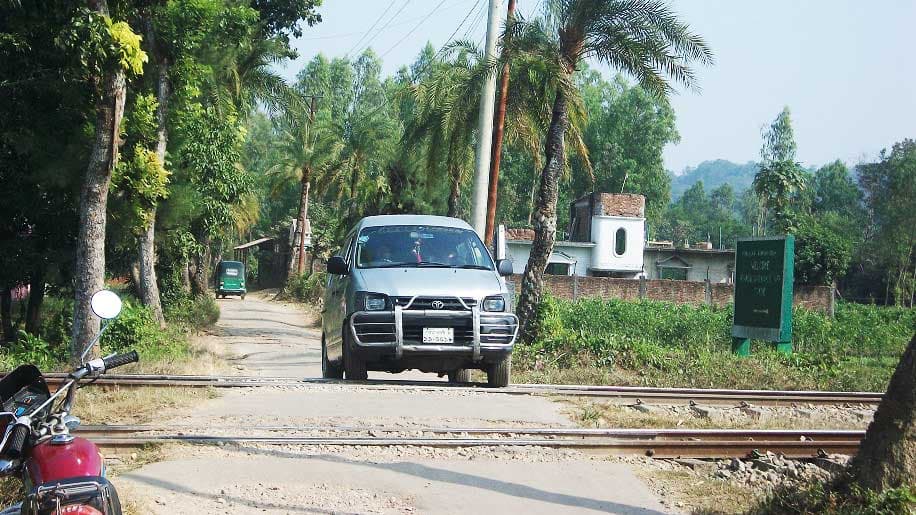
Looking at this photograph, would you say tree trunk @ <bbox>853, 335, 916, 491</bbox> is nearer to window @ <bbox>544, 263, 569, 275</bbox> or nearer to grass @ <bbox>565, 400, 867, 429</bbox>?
grass @ <bbox>565, 400, 867, 429</bbox>

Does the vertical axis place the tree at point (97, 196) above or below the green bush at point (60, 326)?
above

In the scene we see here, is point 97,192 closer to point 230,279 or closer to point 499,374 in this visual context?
point 499,374

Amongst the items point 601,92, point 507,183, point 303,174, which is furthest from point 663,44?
point 601,92

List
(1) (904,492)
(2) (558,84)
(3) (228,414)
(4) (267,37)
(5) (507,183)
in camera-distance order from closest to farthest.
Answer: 1. (1) (904,492)
2. (3) (228,414)
3. (2) (558,84)
4. (4) (267,37)
5. (5) (507,183)

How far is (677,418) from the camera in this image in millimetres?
12234

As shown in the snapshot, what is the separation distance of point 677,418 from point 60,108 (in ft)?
46.8

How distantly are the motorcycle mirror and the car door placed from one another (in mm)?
7238

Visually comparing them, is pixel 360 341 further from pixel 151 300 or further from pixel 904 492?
pixel 151 300

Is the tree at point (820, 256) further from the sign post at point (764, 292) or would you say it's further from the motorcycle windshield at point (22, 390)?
the motorcycle windshield at point (22, 390)

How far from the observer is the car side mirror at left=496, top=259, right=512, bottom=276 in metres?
13.0

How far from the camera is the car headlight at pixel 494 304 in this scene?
39.8 feet

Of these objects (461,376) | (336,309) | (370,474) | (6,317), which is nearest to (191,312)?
(6,317)

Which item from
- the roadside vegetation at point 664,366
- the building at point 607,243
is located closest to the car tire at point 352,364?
the roadside vegetation at point 664,366

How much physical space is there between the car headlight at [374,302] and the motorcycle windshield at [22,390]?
23.6 ft
